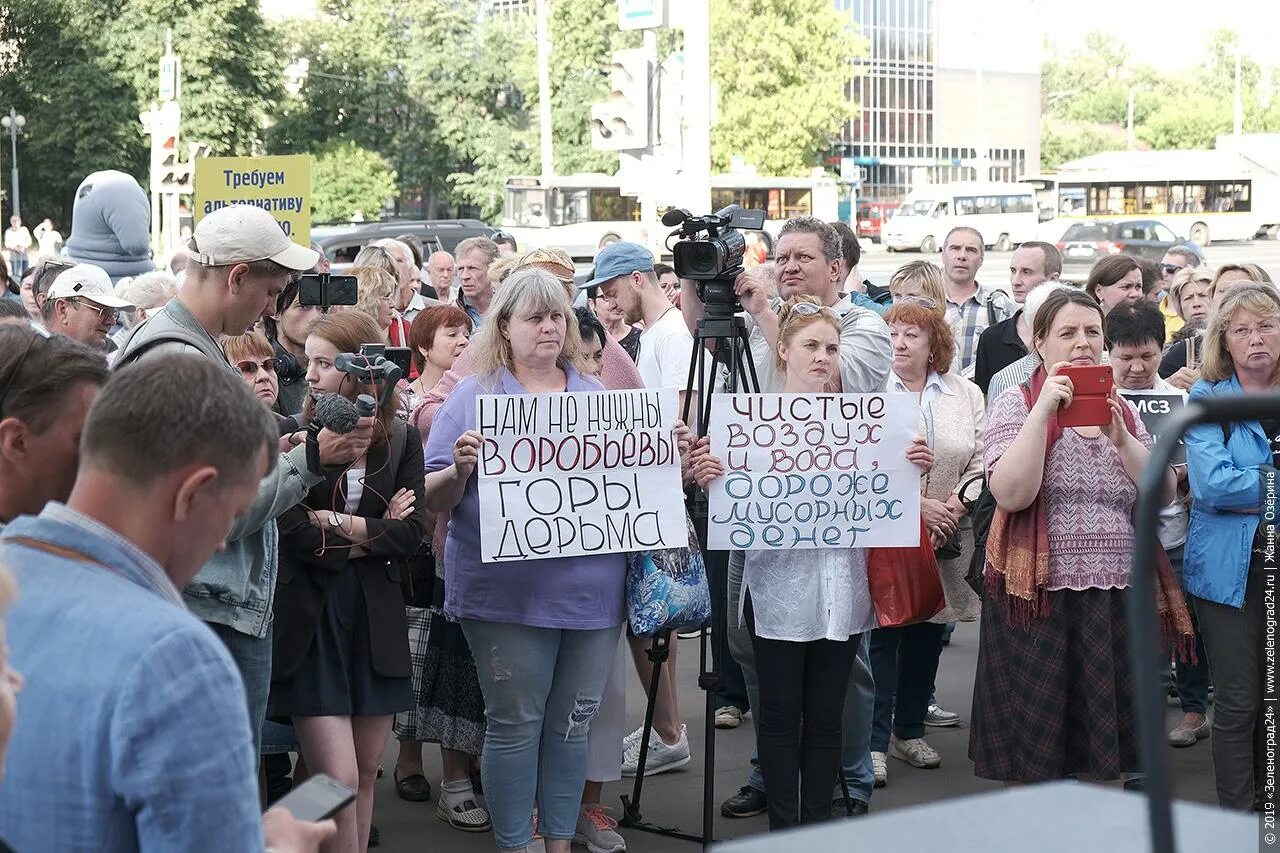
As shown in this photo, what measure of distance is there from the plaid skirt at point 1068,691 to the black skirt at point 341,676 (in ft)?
6.23

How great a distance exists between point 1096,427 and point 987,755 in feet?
3.68

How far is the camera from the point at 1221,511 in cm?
489

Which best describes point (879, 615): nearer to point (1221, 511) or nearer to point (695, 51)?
point (1221, 511)

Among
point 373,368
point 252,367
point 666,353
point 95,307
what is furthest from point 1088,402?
point 95,307

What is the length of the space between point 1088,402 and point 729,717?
2.64 meters

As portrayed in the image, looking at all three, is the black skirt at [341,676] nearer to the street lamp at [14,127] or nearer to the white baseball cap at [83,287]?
the white baseball cap at [83,287]

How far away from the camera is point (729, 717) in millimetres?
6531

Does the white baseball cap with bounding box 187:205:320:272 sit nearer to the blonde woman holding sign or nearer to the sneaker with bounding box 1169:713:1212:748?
the blonde woman holding sign

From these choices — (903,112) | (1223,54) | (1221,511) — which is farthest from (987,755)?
(1223,54)

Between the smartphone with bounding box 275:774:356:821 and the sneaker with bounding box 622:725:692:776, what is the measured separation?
12.3 ft

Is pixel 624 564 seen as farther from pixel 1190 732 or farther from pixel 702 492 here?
pixel 1190 732

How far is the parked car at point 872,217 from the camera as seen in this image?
6034 centimetres

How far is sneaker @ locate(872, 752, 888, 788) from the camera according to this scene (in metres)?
5.76

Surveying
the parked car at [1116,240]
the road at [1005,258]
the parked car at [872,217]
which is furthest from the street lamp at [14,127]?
the parked car at [872,217]
